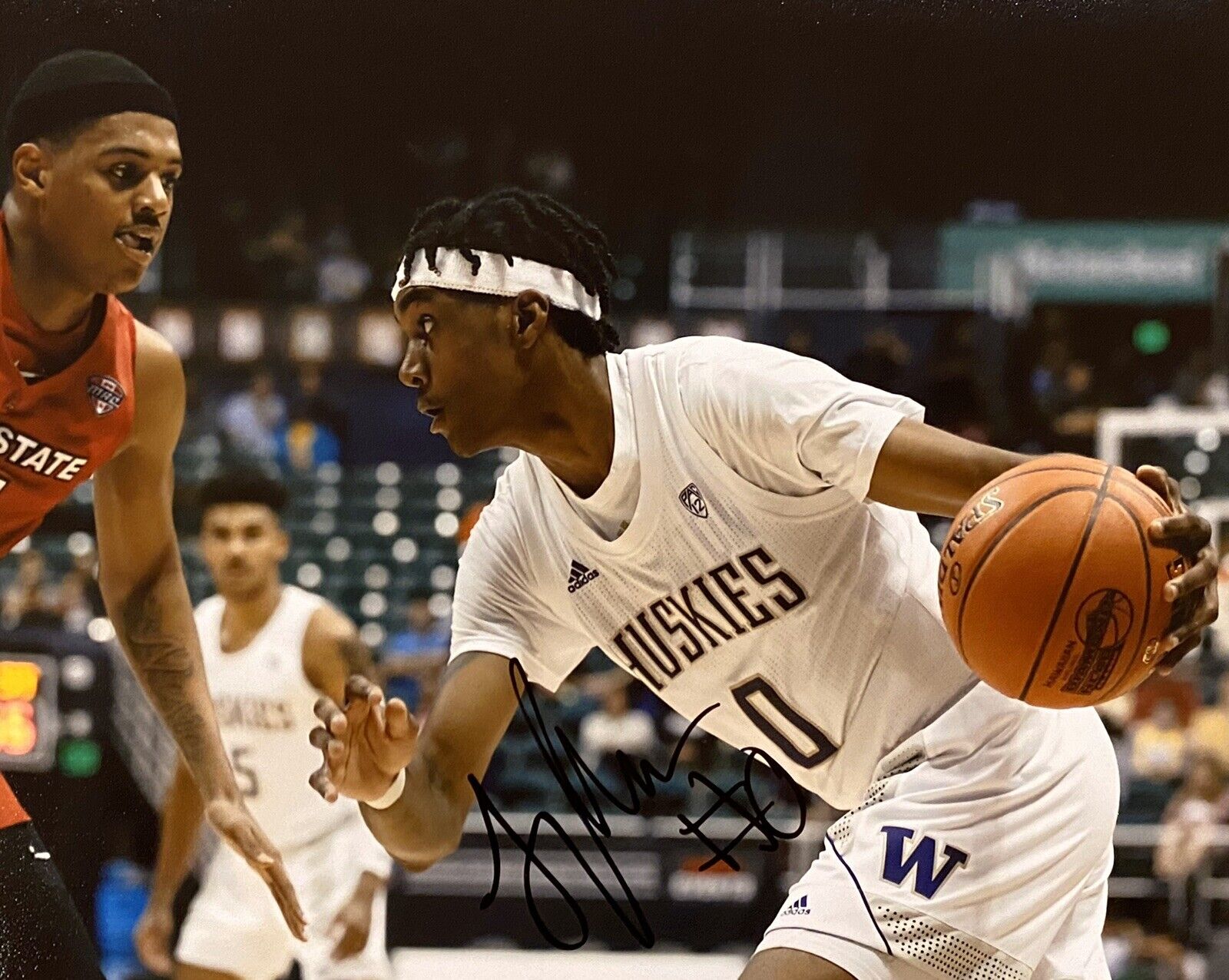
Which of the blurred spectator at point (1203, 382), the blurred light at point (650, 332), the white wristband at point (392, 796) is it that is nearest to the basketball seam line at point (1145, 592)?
the white wristband at point (392, 796)

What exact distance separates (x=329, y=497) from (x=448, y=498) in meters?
0.43

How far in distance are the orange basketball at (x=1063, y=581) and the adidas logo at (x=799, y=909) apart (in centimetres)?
47

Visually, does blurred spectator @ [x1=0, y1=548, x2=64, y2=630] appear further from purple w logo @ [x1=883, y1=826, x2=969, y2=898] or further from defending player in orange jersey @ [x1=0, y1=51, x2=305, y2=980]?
purple w logo @ [x1=883, y1=826, x2=969, y2=898]

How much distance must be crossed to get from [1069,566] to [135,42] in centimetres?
249

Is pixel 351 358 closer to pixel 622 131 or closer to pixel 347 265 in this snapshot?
pixel 347 265

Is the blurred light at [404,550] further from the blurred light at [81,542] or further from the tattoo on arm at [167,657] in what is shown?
the tattoo on arm at [167,657]

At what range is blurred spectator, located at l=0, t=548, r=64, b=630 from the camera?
447cm

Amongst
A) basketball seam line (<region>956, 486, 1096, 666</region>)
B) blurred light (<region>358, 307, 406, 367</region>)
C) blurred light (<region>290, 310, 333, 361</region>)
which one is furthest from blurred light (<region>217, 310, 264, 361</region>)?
basketball seam line (<region>956, 486, 1096, 666</region>)

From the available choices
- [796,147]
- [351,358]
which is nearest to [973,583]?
[796,147]

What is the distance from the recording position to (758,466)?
8.38 ft

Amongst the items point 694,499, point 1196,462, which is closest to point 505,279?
point 694,499

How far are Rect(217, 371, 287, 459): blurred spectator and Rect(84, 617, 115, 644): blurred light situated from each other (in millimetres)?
684

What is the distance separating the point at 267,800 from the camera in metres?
4.53

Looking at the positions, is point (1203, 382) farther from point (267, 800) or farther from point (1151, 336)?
point (267, 800)
